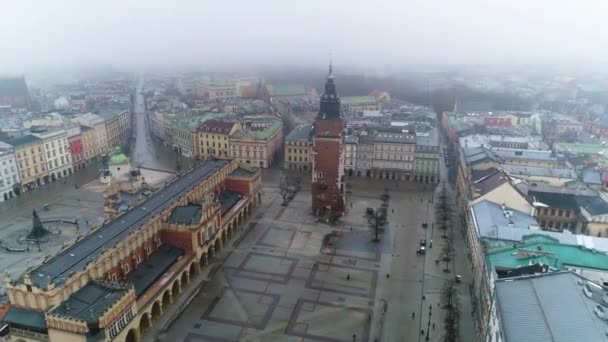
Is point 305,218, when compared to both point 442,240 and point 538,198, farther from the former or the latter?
point 538,198

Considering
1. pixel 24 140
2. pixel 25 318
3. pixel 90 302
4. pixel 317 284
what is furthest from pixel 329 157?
pixel 24 140

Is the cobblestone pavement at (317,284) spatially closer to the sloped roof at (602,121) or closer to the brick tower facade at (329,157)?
the brick tower facade at (329,157)

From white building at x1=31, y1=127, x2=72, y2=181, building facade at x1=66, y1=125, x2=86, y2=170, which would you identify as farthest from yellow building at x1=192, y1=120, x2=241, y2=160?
white building at x1=31, y1=127, x2=72, y2=181

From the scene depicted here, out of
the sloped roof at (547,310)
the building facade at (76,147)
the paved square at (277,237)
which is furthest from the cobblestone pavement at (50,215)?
the sloped roof at (547,310)

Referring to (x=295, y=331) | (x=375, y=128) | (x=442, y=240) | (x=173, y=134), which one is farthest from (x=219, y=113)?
(x=295, y=331)

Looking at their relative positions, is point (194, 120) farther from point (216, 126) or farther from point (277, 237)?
point (277, 237)

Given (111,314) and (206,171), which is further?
(206,171)
